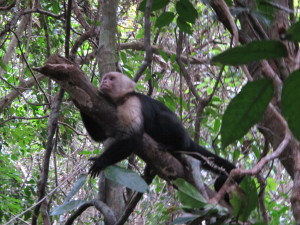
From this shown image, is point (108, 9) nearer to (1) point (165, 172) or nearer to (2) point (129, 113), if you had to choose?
(2) point (129, 113)

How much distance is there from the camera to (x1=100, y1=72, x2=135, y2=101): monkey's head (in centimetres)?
228

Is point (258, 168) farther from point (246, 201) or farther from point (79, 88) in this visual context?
point (79, 88)

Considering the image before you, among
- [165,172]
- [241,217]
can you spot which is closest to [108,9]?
[165,172]

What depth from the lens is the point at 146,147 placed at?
185cm

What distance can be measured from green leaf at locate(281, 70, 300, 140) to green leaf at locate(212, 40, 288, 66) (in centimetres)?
4

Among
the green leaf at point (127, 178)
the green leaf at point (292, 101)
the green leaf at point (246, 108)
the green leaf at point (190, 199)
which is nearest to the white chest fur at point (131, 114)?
the green leaf at point (127, 178)

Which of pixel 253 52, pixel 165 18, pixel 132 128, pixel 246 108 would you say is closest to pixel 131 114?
pixel 132 128

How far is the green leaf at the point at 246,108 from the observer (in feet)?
1.72

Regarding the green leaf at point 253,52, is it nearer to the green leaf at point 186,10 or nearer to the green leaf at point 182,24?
the green leaf at point 186,10

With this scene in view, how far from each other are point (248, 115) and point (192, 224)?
2.04 feet

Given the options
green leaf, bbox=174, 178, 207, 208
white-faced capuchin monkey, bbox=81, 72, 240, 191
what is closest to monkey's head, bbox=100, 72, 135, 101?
white-faced capuchin monkey, bbox=81, 72, 240, 191

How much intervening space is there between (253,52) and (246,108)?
0.42 ft

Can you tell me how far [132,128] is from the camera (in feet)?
7.20

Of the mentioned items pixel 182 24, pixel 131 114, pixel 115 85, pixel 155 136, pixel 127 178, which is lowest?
pixel 127 178
